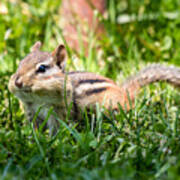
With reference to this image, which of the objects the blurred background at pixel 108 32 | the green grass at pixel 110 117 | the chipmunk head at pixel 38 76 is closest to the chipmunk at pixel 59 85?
the chipmunk head at pixel 38 76

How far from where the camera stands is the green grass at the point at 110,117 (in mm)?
Result: 1905

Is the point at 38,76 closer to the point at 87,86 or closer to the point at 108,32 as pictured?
the point at 87,86

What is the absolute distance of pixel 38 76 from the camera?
260 cm

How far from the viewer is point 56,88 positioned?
103 inches

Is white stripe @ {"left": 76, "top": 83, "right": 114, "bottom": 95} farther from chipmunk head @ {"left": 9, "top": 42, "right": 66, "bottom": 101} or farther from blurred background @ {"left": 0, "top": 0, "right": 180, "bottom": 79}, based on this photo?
blurred background @ {"left": 0, "top": 0, "right": 180, "bottom": 79}

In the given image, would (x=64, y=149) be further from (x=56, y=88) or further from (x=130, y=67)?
(x=130, y=67)

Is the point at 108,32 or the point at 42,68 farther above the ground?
the point at 108,32

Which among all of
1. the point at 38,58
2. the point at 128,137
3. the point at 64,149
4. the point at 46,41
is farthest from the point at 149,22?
the point at 64,149

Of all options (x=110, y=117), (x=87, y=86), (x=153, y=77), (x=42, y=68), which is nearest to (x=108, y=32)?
(x=153, y=77)

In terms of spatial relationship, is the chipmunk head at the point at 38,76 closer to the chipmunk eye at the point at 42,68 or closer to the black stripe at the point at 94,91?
the chipmunk eye at the point at 42,68

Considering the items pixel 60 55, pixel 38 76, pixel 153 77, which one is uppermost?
pixel 60 55

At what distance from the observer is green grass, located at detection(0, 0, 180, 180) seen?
1.90 metres

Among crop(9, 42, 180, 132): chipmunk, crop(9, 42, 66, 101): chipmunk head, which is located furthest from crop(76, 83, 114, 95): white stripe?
crop(9, 42, 66, 101): chipmunk head

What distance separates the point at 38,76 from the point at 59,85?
0.18 m
